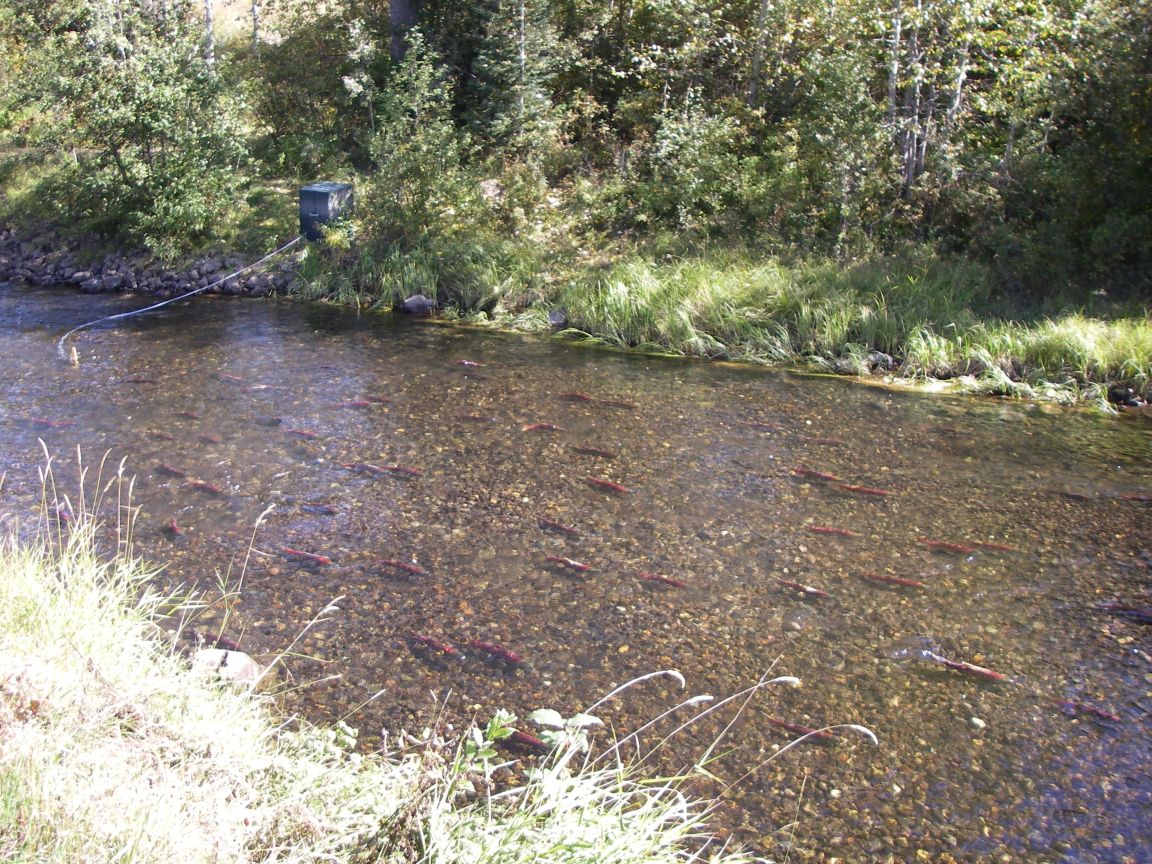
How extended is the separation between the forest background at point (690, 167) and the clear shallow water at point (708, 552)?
1538 millimetres

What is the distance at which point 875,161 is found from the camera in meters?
14.9

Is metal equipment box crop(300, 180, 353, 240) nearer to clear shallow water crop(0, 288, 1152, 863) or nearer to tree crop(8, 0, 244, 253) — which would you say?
tree crop(8, 0, 244, 253)

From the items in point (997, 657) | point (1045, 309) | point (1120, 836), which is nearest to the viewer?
point (1120, 836)

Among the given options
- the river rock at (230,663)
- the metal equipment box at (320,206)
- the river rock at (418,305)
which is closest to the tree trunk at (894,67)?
the river rock at (418,305)

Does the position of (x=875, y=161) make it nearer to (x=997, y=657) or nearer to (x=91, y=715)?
(x=997, y=657)

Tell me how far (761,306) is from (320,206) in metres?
7.87

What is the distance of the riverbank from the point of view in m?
11.6

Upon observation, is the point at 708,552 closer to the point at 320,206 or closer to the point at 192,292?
the point at 320,206

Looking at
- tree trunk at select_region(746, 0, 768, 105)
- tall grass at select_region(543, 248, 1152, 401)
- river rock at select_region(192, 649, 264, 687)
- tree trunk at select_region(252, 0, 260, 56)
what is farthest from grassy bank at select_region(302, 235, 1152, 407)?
tree trunk at select_region(252, 0, 260, 56)

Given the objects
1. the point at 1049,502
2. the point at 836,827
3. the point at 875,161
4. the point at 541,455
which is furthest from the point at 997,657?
the point at 875,161

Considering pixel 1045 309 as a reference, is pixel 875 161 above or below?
above

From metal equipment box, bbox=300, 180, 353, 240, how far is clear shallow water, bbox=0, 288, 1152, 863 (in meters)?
4.94

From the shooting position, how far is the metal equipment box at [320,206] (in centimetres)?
1675

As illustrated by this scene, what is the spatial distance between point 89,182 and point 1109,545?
16.4 metres
